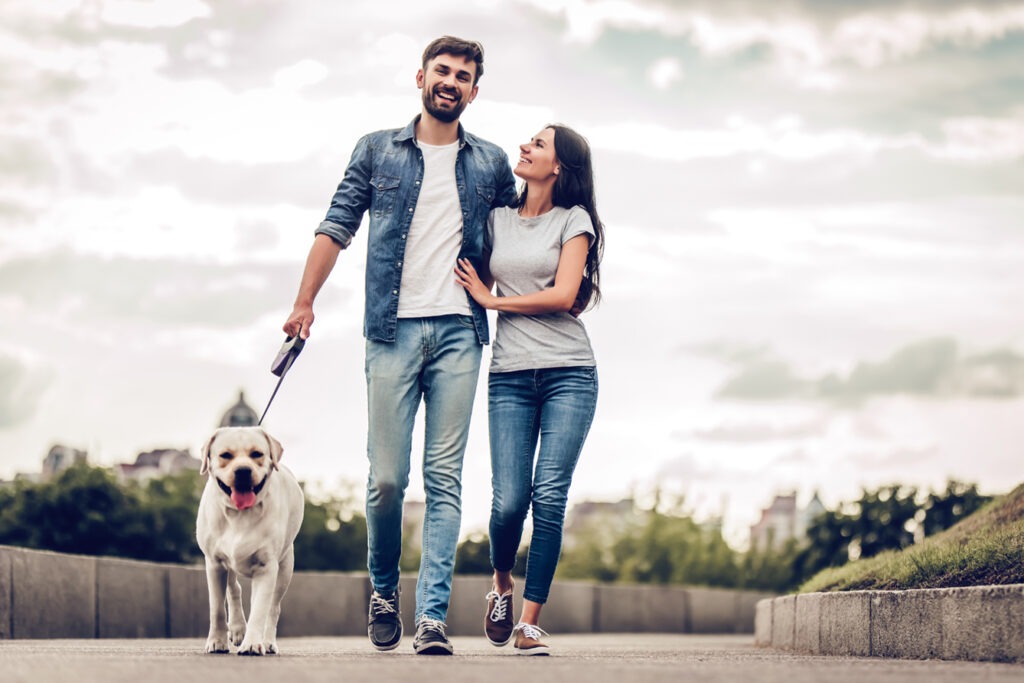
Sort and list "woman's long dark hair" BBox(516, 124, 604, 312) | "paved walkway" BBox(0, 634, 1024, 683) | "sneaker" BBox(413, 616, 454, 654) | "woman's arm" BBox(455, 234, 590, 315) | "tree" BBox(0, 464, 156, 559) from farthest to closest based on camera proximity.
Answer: "tree" BBox(0, 464, 156, 559)
"woman's long dark hair" BBox(516, 124, 604, 312)
"woman's arm" BBox(455, 234, 590, 315)
"sneaker" BBox(413, 616, 454, 654)
"paved walkway" BBox(0, 634, 1024, 683)

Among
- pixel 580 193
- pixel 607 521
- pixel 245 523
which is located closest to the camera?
pixel 245 523

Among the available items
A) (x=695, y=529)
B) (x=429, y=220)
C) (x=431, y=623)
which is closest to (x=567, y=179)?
(x=429, y=220)

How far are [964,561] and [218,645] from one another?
11.3ft

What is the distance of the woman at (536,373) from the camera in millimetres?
7559

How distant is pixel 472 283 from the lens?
293 inches

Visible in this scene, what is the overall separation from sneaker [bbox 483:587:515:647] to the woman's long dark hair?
147 cm

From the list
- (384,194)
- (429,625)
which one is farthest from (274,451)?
(384,194)

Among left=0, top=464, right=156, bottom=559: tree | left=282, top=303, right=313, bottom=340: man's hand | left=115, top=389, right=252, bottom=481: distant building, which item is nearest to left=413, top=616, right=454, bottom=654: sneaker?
left=282, top=303, right=313, bottom=340: man's hand

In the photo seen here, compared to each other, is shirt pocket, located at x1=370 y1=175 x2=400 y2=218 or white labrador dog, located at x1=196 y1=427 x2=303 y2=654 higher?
shirt pocket, located at x1=370 y1=175 x2=400 y2=218

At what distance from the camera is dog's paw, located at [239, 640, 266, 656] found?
707 cm

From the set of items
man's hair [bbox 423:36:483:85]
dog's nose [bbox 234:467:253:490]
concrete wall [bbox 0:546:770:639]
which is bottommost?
concrete wall [bbox 0:546:770:639]

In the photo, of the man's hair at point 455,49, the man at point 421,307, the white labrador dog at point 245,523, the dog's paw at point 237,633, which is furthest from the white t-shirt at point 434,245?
the dog's paw at point 237,633

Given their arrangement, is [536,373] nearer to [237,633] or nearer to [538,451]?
[538,451]

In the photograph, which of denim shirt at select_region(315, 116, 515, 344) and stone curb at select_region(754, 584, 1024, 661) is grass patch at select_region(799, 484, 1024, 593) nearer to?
stone curb at select_region(754, 584, 1024, 661)
